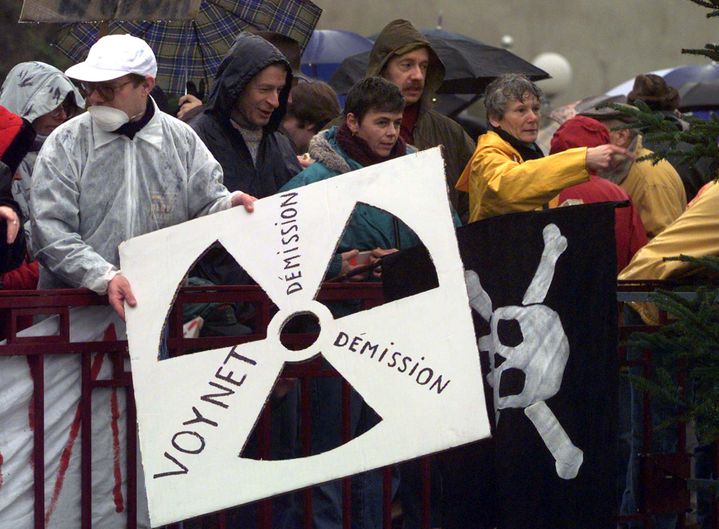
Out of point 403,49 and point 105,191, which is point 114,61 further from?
point 403,49

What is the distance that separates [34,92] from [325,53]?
7.03 meters

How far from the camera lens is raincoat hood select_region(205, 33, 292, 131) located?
6.82 metres

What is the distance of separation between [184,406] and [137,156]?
1084mm

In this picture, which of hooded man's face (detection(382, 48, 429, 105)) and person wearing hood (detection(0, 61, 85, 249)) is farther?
hooded man's face (detection(382, 48, 429, 105))

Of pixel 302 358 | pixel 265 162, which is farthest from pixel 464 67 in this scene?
pixel 302 358

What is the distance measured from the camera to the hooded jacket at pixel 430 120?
786 cm

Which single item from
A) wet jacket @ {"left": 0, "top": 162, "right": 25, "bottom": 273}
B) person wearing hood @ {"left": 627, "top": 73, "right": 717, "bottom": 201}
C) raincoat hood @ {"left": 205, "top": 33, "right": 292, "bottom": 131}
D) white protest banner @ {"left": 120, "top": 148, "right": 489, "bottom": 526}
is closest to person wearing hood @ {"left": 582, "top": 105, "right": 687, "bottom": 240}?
person wearing hood @ {"left": 627, "top": 73, "right": 717, "bottom": 201}

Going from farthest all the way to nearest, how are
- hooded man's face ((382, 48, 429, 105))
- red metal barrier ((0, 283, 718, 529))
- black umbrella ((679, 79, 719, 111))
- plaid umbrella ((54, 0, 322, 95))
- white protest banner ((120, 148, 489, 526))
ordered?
black umbrella ((679, 79, 719, 111)) → plaid umbrella ((54, 0, 322, 95)) → hooded man's face ((382, 48, 429, 105)) → red metal barrier ((0, 283, 718, 529)) → white protest banner ((120, 148, 489, 526))

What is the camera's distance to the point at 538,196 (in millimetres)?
6750

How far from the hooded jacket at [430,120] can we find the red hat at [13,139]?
95.3 inches

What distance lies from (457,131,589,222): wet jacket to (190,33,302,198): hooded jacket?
2.70ft

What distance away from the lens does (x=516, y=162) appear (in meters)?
7.06

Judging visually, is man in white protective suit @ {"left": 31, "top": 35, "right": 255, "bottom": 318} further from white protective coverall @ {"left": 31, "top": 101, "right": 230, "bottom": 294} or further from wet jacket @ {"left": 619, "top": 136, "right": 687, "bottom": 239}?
wet jacket @ {"left": 619, "top": 136, "right": 687, "bottom": 239}

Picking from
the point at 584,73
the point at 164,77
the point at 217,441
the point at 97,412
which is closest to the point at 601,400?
the point at 217,441
